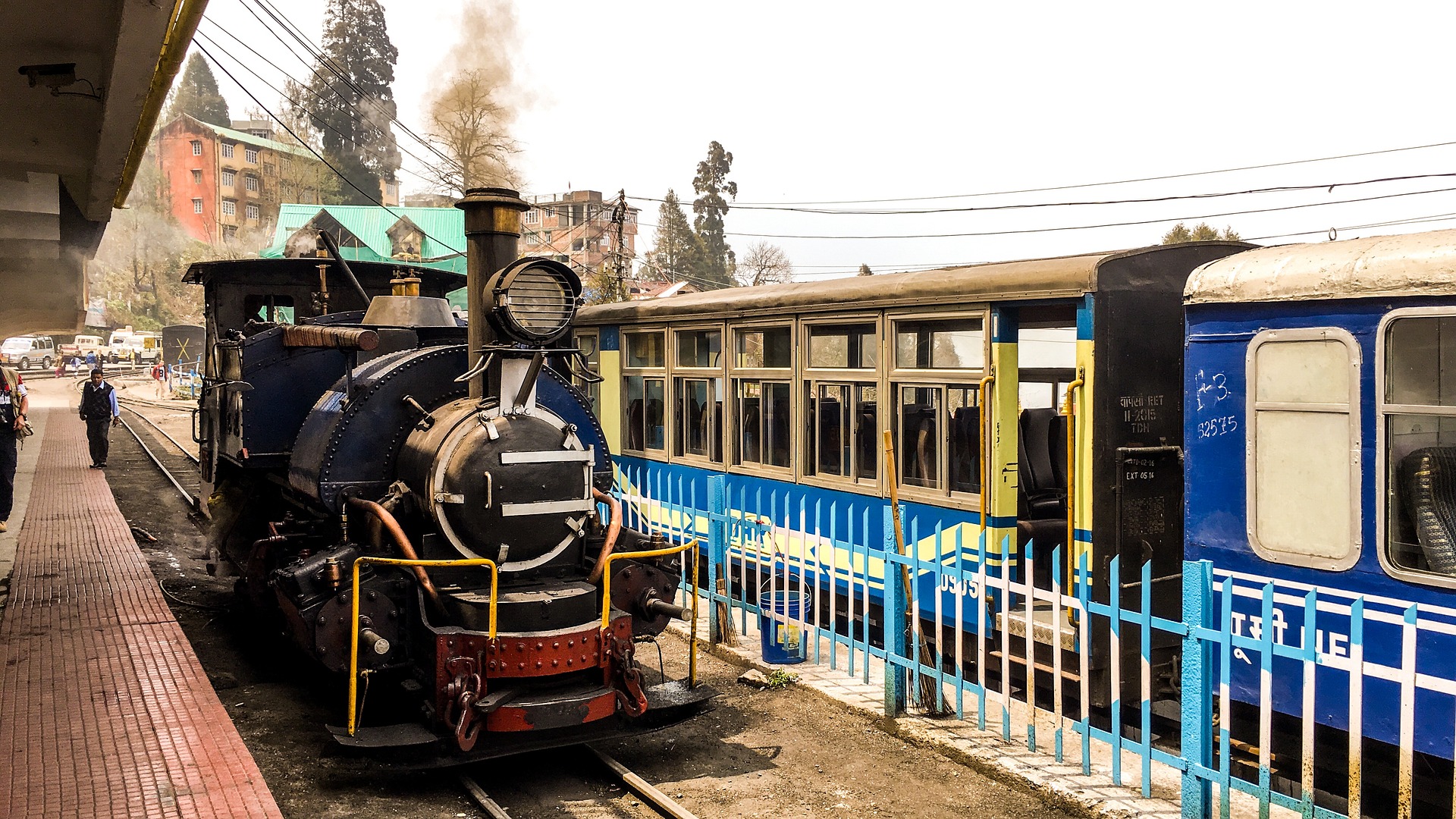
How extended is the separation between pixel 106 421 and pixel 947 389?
16.7 metres

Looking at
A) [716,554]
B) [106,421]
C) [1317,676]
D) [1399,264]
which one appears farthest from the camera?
[106,421]

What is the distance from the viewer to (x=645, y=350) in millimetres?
11016

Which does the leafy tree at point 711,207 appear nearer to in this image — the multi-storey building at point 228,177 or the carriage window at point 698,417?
the multi-storey building at point 228,177

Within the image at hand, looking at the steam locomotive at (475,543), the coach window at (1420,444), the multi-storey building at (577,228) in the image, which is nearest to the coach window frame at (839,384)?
the steam locomotive at (475,543)

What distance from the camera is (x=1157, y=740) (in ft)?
20.7

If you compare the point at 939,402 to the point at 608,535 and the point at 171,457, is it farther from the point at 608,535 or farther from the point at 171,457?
the point at 171,457

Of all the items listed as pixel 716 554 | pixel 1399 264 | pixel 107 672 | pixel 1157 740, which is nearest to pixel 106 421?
pixel 107 672

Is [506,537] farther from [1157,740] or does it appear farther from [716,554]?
[1157,740]

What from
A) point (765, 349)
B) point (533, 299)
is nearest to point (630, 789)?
point (533, 299)

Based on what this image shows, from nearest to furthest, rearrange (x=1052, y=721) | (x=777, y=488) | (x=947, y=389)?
(x=1052, y=721)
(x=947, y=389)
(x=777, y=488)

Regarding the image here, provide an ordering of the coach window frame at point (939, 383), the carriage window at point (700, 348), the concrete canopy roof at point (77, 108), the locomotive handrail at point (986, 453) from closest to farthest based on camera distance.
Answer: the concrete canopy roof at point (77, 108) < the locomotive handrail at point (986, 453) < the coach window frame at point (939, 383) < the carriage window at point (700, 348)

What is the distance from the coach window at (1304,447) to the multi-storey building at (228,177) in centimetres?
6680

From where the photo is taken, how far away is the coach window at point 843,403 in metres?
7.98

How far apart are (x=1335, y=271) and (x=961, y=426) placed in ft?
8.57
